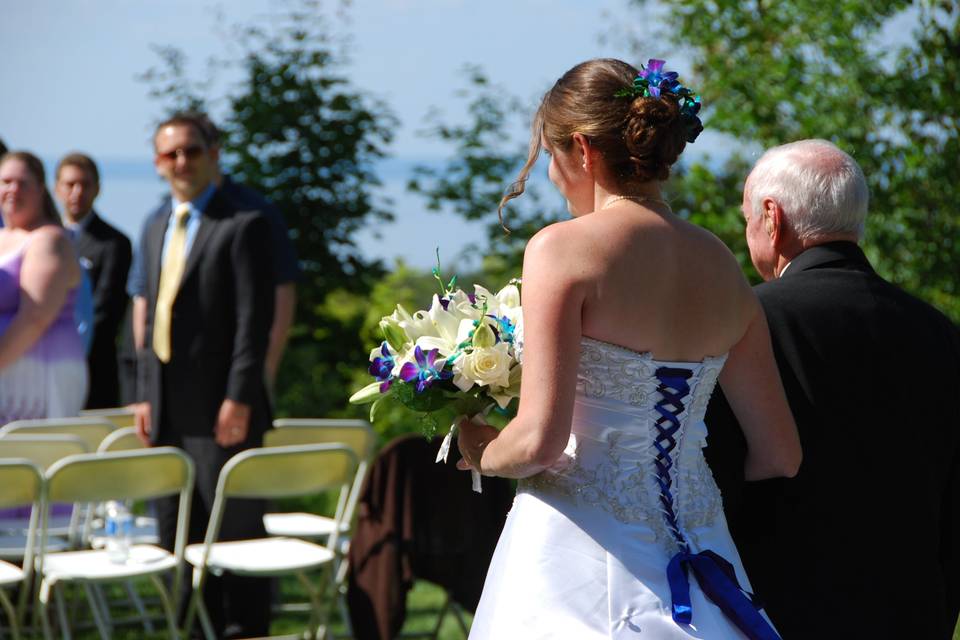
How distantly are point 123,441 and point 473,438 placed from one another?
3.28 m

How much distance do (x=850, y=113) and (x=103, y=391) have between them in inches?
170

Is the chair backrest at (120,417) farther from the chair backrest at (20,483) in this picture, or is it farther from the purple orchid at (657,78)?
the purple orchid at (657,78)

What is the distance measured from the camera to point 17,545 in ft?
17.3

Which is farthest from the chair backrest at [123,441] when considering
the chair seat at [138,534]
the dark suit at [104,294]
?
the dark suit at [104,294]

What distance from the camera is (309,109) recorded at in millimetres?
9250

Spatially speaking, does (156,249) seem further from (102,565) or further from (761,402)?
(761,402)

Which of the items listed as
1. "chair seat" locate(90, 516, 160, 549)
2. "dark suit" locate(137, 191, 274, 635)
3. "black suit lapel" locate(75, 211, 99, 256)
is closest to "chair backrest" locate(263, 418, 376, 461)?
"dark suit" locate(137, 191, 274, 635)

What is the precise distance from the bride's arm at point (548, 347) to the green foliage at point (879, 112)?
3850 millimetres

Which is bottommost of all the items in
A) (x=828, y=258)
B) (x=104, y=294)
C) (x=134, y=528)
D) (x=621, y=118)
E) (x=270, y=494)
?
(x=134, y=528)

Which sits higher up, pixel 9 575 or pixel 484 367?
pixel 484 367

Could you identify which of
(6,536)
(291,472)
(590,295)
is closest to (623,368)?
(590,295)

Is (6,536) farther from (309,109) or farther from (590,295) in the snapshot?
(309,109)

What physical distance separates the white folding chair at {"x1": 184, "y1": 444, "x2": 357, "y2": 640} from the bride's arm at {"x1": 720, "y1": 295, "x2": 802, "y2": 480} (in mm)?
2659

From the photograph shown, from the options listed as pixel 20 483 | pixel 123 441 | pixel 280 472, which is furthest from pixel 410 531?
pixel 20 483
